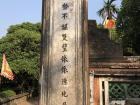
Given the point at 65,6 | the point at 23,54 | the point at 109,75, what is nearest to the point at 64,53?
the point at 65,6

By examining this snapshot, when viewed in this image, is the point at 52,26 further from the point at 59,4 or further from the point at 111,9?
the point at 111,9

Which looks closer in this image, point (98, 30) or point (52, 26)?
point (52, 26)

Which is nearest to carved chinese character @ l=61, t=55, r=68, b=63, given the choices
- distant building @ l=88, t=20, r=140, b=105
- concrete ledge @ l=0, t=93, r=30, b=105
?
distant building @ l=88, t=20, r=140, b=105

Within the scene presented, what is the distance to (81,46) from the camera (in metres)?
5.45

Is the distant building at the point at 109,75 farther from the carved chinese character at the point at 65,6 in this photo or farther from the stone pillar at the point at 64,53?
the carved chinese character at the point at 65,6

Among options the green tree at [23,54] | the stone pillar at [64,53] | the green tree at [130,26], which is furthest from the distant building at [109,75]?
the green tree at [23,54]

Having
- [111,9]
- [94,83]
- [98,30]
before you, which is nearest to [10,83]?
[111,9]

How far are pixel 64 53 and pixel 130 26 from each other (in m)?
23.6

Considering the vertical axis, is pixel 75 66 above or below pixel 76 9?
below

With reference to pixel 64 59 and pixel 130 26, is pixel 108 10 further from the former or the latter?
pixel 64 59

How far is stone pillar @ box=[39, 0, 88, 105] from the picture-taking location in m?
5.37

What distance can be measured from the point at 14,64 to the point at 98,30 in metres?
20.8

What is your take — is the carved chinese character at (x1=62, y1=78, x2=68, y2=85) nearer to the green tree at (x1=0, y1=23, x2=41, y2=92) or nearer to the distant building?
the distant building

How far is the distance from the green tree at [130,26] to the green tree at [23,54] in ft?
30.0
